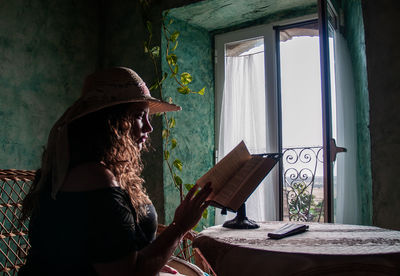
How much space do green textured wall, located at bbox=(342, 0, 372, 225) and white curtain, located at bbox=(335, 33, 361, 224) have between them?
4 centimetres

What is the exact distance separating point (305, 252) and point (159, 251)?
1.46ft

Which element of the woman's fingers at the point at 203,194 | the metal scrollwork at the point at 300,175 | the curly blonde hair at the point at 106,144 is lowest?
the metal scrollwork at the point at 300,175

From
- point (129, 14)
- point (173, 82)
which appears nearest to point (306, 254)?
point (173, 82)

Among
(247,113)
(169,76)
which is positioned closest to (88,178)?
(169,76)

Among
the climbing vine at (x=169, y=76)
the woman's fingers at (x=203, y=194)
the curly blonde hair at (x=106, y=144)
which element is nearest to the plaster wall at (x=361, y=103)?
the climbing vine at (x=169, y=76)

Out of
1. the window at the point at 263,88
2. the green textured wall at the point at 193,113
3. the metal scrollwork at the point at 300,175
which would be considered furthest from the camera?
the metal scrollwork at the point at 300,175

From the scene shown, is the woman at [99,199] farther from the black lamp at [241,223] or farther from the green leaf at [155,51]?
the green leaf at [155,51]

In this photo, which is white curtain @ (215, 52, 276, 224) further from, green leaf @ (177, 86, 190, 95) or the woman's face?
the woman's face

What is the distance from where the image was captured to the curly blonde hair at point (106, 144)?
1.17 m

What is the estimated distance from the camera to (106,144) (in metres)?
1.20

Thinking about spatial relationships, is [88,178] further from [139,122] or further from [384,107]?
[384,107]

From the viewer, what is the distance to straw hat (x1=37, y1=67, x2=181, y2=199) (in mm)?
1120

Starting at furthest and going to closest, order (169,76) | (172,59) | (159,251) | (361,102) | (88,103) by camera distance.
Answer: (169,76)
(172,59)
(361,102)
(88,103)
(159,251)

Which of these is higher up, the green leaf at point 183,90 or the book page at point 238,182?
the green leaf at point 183,90
